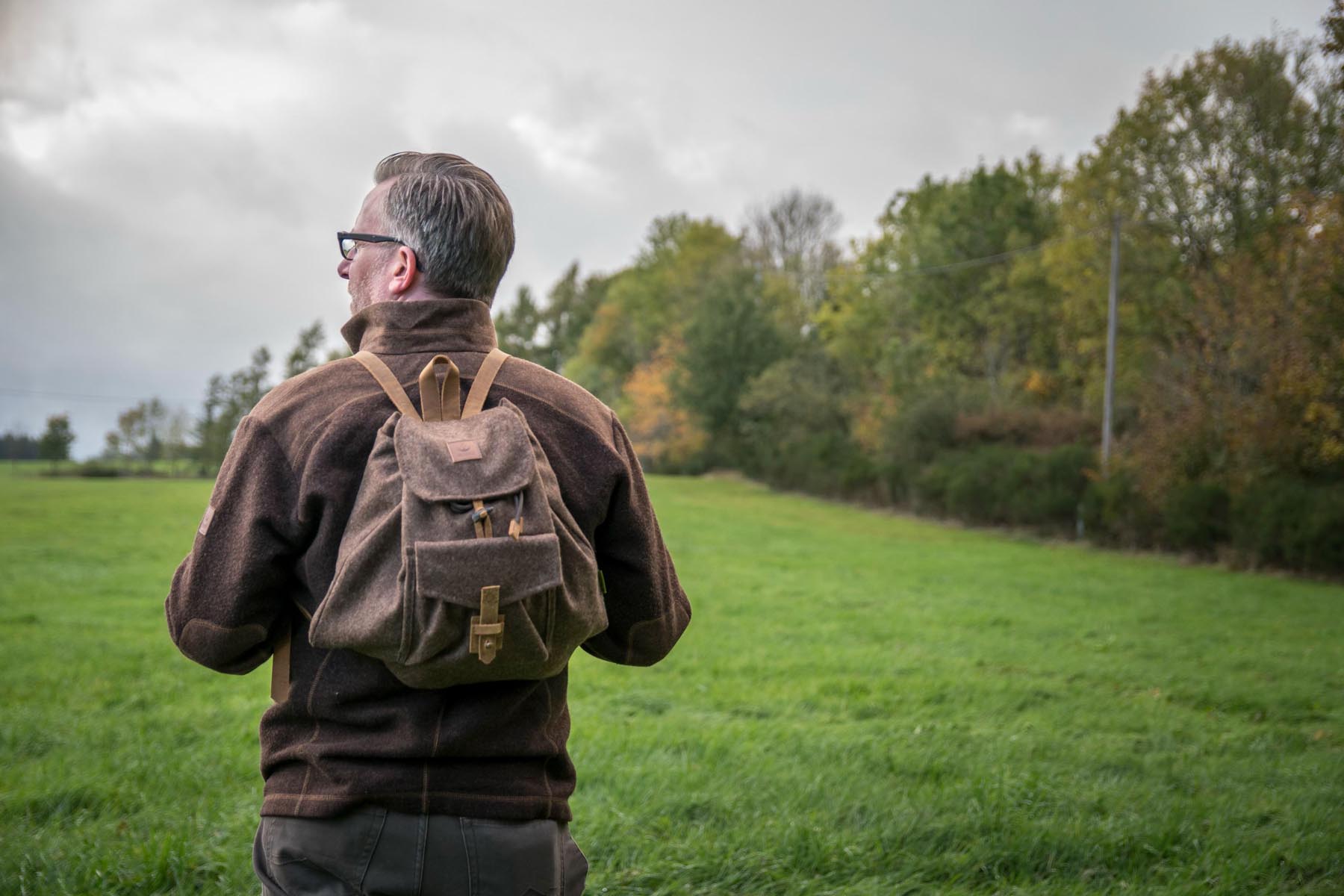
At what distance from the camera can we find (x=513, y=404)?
77.9 inches

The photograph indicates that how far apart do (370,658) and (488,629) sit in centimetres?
31

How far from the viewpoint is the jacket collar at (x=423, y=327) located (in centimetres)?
199

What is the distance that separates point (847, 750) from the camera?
5.94m

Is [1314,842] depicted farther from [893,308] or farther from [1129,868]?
[893,308]

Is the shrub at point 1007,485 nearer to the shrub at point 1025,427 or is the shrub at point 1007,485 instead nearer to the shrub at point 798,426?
the shrub at point 1025,427

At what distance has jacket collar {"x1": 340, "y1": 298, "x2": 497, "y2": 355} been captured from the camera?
1.99m

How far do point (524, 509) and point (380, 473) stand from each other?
0.26 meters

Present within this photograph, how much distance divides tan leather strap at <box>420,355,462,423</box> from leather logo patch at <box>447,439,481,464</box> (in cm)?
11

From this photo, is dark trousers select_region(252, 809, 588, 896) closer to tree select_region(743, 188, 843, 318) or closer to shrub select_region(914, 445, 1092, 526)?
shrub select_region(914, 445, 1092, 526)

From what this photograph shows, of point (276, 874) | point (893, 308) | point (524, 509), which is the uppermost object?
point (893, 308)

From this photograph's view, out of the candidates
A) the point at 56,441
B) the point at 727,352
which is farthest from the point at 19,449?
the point at 727,352

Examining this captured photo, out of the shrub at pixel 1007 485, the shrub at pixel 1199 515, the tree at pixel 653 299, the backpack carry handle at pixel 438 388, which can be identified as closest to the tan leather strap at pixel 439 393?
the backpack carry handle at pixel 438 388

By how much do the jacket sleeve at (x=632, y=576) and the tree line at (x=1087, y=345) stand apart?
12.4m

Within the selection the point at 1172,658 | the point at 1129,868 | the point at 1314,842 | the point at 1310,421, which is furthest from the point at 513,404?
the point at 1310,421
